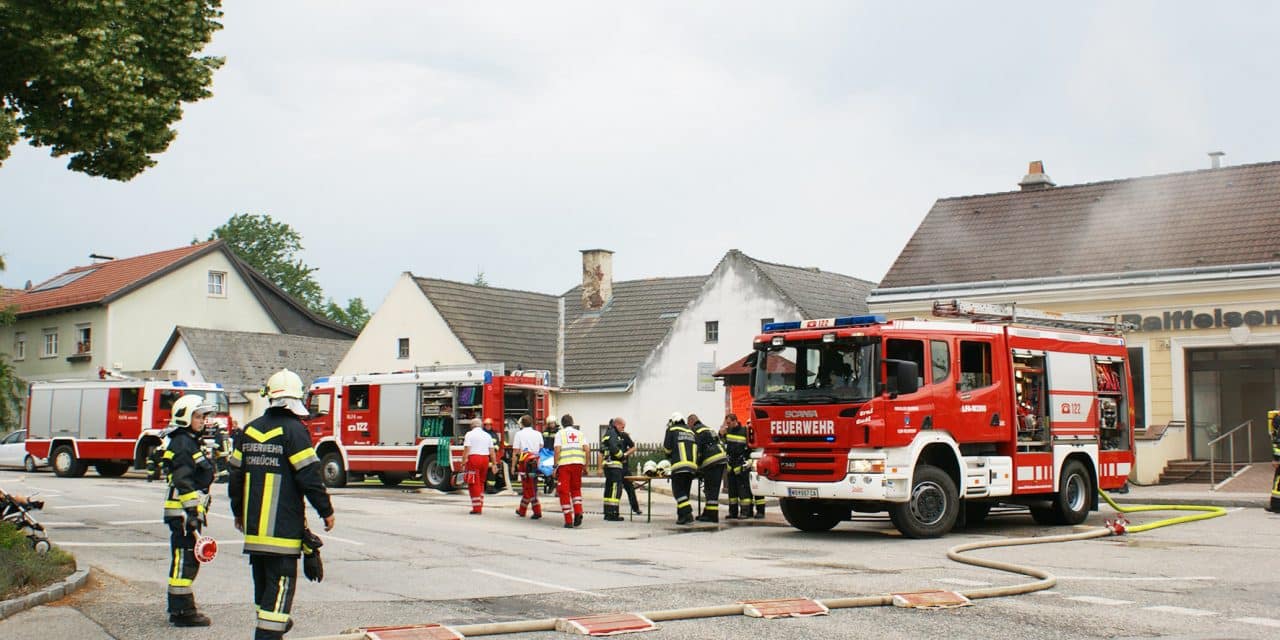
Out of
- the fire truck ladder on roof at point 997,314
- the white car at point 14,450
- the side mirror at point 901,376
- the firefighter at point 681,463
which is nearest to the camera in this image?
the side mirror at point 901,376

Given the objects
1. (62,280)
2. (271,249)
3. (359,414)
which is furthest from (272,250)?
(359,414)

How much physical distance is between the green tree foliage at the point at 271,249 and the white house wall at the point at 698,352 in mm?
56519

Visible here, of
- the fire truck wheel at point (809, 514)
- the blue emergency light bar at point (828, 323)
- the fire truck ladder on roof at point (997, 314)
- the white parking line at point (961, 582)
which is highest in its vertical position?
the fire truck ladder on roof at point (997, 314)

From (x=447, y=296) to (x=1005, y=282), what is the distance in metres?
19.2

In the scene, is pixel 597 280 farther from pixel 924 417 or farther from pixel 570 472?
pixel 924 417

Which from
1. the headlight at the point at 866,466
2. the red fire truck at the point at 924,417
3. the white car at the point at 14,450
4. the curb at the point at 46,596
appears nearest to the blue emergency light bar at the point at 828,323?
the red fire truck at the point at 924,417

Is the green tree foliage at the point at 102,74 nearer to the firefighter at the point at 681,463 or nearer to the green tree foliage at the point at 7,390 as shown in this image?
the green tree foliage at the point at 7,390

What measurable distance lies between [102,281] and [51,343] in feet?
10.3

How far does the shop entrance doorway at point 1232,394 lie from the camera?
25.4 m

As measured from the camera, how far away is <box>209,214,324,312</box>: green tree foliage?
89812 mm

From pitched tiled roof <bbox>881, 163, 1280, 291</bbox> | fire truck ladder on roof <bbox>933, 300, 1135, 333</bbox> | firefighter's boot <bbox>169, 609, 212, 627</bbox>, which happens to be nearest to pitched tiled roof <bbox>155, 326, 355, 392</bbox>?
pitched tiled roof <bbox>881, 163, 1280, 291</bbox>

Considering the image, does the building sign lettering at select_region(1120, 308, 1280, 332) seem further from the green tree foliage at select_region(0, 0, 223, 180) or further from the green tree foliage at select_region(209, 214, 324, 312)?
the green tree foliage at select_region(209, 214, 324, 312)

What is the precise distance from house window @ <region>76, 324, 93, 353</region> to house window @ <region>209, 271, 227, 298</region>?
5286 millimetres

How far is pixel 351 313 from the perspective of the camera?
101562mm
